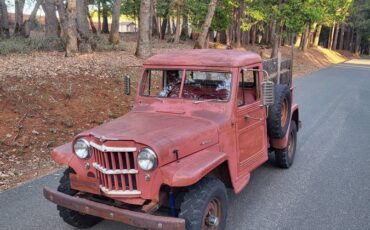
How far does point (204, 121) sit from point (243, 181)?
3.12 ft

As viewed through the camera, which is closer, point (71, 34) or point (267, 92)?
point (267, 92)

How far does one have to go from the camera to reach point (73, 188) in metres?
4.57

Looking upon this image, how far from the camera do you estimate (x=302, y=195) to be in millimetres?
6102

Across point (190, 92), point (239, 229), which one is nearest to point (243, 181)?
point (239, 229)

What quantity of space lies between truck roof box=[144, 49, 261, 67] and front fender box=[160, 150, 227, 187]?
4.37 feet

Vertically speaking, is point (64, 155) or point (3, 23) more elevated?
point (3, 23)

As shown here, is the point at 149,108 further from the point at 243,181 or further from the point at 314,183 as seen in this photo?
the point at 314,183

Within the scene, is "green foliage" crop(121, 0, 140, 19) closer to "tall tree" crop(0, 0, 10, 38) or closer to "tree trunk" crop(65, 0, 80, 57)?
"tall tree" crop(0, 0, 10, 38)

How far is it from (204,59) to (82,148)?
1.93 m

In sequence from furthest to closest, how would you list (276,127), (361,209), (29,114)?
(29,114) → (276,127) → (361,209)

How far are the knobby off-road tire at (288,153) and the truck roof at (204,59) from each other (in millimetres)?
1942

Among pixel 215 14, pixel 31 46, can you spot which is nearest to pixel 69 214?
pixel 31 46

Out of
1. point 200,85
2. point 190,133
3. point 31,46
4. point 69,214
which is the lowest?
→ point 69,214

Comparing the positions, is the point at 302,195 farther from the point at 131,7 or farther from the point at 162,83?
the point at 131,7
